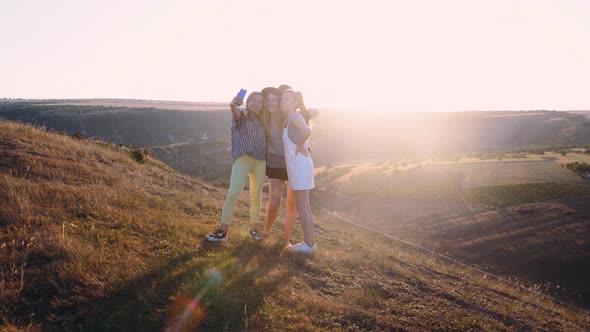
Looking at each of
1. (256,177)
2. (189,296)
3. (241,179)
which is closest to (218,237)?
(241,179)

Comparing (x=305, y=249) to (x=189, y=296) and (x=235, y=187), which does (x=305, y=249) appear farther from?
(x=189, y=296)

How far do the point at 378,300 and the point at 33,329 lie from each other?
13.1ft

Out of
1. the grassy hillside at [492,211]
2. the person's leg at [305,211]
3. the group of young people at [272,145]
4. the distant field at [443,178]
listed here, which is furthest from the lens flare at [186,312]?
the distant field at [443,178]

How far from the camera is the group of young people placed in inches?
238

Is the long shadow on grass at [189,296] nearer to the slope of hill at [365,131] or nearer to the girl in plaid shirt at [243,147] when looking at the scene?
the girl in plaid shirt at [243,147]

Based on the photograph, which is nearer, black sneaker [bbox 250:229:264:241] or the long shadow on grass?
the long shadow on grass

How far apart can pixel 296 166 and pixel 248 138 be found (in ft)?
2.87

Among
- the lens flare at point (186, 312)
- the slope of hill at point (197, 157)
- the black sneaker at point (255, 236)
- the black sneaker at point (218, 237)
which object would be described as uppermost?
the black sneaker at point (218, 237)

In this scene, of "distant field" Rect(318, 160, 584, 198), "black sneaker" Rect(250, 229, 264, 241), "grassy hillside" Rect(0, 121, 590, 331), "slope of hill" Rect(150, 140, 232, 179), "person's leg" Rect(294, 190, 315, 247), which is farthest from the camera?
"slope of hill" Rect(150, 140, 232, 179)

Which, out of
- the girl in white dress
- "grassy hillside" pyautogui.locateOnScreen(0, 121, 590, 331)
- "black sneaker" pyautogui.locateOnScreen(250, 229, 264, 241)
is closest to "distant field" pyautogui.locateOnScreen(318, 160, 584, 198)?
"grassy hillside" pyautogui.locateOnScreen(0, 121, 590, 331)

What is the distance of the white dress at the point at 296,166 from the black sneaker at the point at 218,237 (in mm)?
1326

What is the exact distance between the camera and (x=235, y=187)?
239 inches

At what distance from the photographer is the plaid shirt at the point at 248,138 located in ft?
20.1

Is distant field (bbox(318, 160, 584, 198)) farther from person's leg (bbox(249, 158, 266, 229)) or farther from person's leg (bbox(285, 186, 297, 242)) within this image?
person's leg (bbox(249, 158, 266, 229))
